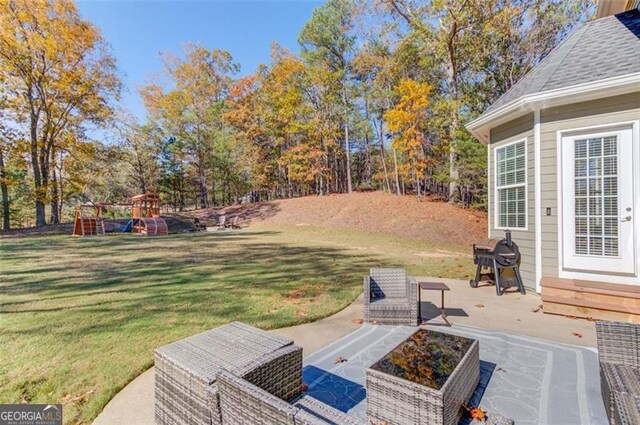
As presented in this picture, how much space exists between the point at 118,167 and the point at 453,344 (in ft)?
91.4

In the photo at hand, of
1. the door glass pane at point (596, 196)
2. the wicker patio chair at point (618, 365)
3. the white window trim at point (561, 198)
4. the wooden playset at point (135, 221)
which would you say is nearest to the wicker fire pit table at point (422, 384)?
the wicker patio chair at point (618, 365)

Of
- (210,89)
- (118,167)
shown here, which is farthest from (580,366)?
(118,167)

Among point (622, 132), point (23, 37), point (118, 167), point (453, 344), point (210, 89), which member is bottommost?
point (453, 344)

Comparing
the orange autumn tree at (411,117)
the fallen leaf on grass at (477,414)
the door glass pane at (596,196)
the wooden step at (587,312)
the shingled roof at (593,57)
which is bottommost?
the wooden step at (587,312)

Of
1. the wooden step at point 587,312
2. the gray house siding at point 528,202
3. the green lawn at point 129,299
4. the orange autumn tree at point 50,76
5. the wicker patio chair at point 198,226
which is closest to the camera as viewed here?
the green lawn at point 129,299

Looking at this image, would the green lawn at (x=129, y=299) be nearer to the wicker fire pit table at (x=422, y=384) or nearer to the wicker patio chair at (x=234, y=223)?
the wicker fire pit table at (x=422, y=384)

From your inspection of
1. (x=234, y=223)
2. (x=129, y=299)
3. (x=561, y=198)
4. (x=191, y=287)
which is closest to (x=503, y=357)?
(x=561, y=198)

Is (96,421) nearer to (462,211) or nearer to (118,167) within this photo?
(462,211)

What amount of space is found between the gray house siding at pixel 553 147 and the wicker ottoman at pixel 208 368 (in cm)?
447

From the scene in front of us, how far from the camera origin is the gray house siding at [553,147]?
4.15m

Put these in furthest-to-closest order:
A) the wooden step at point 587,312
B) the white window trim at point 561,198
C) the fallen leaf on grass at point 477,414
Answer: the white window trim at point 561,198
the wooden step at point 587,312
the fallen leaf on grass at point 477,414

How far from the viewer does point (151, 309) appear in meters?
3.73

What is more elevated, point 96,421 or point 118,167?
point 118,167

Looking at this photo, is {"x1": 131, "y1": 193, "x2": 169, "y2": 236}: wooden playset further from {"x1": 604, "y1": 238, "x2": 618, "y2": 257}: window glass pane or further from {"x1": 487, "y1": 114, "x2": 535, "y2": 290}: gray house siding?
{"x1": 604, "y1": 238, "x2": 618, "y2": 257}: window glass pane
